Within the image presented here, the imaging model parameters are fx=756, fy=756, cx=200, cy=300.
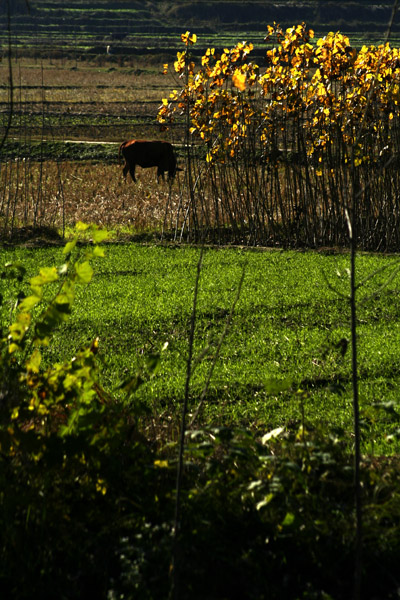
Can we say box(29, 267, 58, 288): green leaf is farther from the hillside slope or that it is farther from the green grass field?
the hillside slope

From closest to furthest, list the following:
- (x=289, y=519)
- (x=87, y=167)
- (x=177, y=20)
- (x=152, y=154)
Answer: (x=289, y=519) → (x=152, y=154) → (x=87, y=167) → (x=177, y=20)

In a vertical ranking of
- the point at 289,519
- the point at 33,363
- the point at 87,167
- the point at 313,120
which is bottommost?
the point at 87,167

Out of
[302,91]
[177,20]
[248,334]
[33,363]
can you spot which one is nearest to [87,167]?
[302,91]

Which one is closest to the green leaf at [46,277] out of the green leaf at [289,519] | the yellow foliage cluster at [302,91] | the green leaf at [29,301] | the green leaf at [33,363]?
the green leaf at [29,301]

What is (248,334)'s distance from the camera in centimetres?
570

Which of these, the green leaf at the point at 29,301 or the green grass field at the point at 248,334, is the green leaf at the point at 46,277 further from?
the green grass field at the point at 248,334

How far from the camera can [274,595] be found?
2344 millimetres

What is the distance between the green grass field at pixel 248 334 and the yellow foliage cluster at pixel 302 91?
4.76 ft

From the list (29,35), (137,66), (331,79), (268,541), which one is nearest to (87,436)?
(268,541)

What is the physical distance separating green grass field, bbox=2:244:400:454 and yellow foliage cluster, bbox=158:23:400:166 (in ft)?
4.76

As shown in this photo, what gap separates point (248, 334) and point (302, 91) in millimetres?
4146

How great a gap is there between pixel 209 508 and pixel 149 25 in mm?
89373

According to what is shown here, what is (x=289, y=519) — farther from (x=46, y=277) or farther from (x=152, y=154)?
(x=152, y=154)

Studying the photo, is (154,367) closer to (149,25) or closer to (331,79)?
(331,79)
